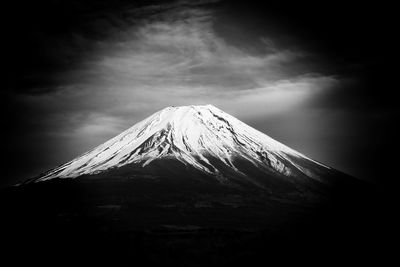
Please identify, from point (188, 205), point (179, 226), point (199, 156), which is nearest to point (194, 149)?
point (199, 156)

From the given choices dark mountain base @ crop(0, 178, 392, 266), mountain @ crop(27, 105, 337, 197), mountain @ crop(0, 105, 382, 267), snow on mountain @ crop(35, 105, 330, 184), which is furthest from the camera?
snow on mountain @ crop(35, 105, 330, 184)

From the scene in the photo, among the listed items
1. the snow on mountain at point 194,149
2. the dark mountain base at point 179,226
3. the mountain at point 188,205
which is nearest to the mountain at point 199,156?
the snow on mountain at point 194,149

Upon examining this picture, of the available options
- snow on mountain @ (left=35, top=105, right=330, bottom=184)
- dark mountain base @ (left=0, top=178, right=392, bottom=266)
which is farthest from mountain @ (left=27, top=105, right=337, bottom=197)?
dark mountain base @ (left=0, top=178, right=392, bottom=266)

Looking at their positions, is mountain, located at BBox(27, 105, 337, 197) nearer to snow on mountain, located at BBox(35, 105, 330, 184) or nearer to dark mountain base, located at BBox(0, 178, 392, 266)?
snow on mountain, located at BBox(35, 105, 330, 184)

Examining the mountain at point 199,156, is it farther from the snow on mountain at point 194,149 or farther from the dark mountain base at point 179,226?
the dark mountain base at point 179,226

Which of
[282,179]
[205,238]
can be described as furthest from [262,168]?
[205,238]

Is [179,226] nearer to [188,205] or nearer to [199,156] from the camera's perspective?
[188,205]
